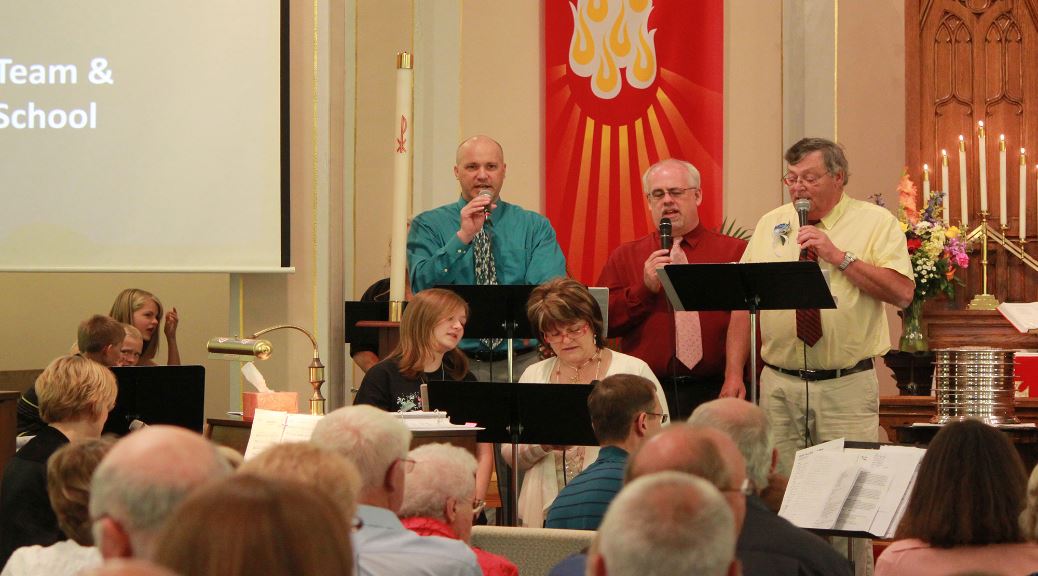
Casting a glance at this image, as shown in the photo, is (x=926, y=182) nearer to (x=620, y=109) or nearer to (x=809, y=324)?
(x=620, y=109)

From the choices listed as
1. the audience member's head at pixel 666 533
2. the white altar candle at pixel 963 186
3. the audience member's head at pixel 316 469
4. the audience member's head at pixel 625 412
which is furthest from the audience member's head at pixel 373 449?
the white altar candle at pixel 963 186

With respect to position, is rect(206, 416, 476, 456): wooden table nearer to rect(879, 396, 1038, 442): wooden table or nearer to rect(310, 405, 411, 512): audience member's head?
rect(310, 405, 411, 512): audience member's head

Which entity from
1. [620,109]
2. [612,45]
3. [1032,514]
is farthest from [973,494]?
[612,45]

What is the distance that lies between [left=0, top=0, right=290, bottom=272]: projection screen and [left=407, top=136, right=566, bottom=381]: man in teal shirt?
0.69 metres

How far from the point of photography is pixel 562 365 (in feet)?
17.1

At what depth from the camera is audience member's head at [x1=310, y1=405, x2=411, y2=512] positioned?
2.87 metres

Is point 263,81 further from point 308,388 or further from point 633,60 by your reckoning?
point 633,60

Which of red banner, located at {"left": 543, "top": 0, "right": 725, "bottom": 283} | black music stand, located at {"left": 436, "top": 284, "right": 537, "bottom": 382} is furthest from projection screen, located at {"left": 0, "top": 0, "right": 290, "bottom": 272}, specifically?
red banner, located at {"left": 543, "top": 0, "right": 725, "bottom": 283}

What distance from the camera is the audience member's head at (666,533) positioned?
5.62 ft

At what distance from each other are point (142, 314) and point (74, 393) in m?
2.57

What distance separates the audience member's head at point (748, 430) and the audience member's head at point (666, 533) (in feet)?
4.43

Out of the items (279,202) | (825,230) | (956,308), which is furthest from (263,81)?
(956,308)

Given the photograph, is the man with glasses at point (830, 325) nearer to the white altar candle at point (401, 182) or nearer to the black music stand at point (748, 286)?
the black music stand at point (748, 286)

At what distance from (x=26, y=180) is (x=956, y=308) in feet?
14.7
